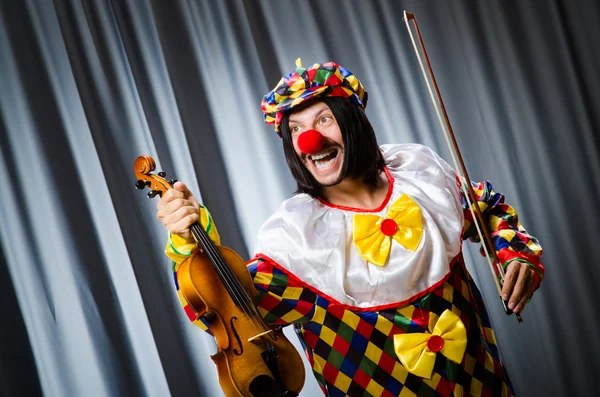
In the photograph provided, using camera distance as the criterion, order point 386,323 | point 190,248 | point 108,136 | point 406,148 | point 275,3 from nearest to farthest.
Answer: point 190,248 < point 386,323 < point 406,148 < point 108,136 < point 275,3

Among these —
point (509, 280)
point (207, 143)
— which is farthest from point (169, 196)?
point (207, 143)

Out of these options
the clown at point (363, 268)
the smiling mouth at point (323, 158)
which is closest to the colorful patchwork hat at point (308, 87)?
the clown at point (363, 268)

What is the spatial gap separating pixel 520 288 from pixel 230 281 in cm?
74

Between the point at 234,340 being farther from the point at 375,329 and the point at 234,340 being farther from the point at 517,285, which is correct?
the point at 517,285

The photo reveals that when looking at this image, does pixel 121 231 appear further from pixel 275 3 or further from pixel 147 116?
pixel 275 3

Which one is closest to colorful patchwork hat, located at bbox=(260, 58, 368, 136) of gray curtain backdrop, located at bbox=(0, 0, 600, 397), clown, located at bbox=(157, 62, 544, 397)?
clown, located at bbox=(157, 62, 544, 397)

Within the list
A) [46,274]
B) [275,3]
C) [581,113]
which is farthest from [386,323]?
[581,113]

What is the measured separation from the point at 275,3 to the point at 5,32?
1.15 meters

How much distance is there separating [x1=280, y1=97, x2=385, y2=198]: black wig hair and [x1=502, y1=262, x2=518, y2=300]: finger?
0.44 meters

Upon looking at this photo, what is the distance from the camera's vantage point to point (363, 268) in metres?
1.46

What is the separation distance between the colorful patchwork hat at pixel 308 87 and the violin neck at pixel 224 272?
19.1 inches

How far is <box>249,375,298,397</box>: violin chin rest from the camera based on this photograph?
1163 mm

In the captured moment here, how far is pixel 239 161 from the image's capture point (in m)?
2.45

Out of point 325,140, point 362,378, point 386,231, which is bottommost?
point 362,378
